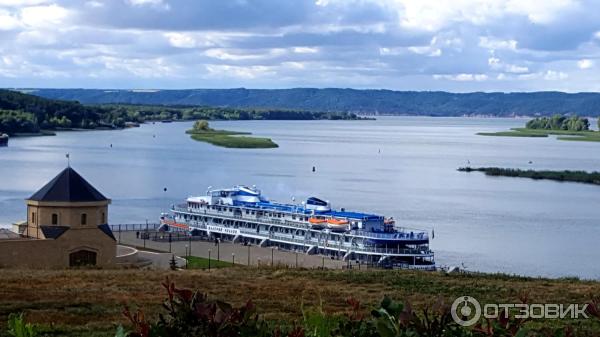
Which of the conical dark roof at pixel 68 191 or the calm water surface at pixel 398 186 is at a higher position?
the conical dark roof at pixel 68 191

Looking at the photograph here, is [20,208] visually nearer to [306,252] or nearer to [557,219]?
[306,252]

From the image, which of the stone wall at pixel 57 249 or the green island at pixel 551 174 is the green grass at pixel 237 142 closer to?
the green island at pixel 551 174

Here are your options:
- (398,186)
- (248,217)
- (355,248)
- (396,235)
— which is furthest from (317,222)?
(398,186)

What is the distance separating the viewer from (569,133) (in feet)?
527

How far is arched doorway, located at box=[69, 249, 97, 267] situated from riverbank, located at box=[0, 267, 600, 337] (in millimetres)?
6136

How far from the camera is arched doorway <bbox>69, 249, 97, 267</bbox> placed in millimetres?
25000

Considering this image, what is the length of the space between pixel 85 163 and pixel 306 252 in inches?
1766

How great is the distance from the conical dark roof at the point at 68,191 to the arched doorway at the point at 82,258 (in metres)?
1.42

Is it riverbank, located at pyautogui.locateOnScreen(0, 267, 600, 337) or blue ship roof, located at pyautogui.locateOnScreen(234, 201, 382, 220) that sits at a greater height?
riverbank, located at pyautogui.locateOnScreen(0, 267, 600, 337)

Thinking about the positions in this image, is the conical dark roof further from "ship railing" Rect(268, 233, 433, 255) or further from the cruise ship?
"ship railing" Rect(268, 233, 433, 255)

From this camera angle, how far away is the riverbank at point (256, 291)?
11.4 meters

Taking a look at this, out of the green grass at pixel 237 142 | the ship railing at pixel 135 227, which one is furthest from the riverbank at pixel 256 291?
the green grass at pixel 237 142

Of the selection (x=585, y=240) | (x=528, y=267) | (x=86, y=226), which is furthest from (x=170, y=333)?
(x=585, y=240)

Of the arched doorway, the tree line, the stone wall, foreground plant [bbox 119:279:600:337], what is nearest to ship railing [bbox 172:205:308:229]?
the stone wall
